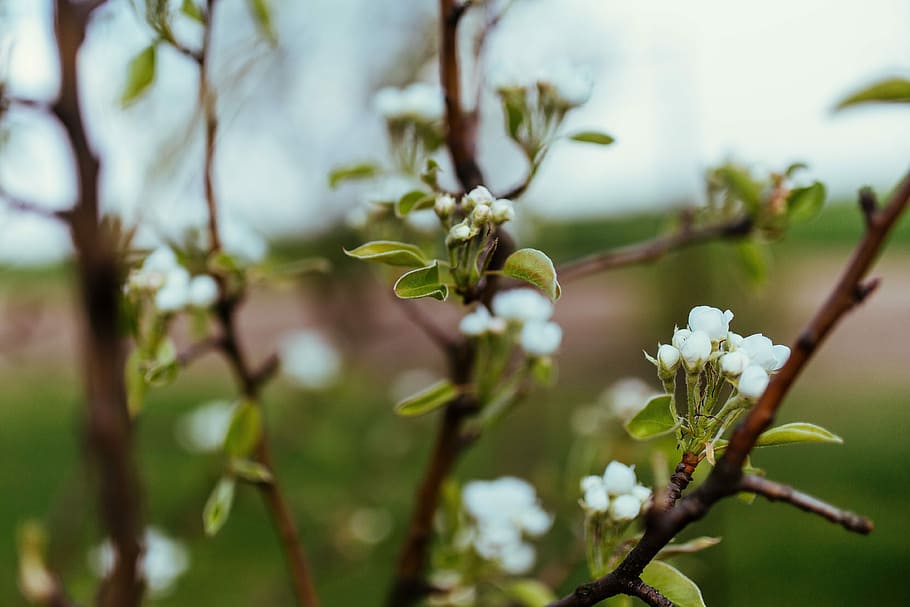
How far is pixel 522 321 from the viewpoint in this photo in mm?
612

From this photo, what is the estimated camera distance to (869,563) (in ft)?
7.94

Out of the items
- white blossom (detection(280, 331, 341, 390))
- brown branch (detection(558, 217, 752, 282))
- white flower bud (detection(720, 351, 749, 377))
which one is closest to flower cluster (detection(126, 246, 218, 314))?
brown branch (detection(558, 217, 752, 282))

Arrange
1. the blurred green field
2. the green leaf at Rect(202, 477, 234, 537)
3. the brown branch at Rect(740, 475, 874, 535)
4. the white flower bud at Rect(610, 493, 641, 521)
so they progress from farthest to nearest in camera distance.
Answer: the blurred green field → the green leaf at Rect(202, 477, 234, 537) → the white flower bud at Rect(610, 493, 641, 521) → the brown branch at Rect(740, 475, 874, 535)

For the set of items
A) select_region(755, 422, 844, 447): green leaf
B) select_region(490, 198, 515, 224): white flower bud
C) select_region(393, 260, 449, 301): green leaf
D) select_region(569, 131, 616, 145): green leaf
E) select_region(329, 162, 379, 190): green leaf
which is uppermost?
select_region(490, 198, 515, 224): white flower bud

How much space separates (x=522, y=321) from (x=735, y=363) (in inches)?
8.2

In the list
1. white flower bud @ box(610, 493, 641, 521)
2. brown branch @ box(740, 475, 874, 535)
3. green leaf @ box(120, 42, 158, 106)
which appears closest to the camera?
brown branch @ box(740, 475, 874, 535)

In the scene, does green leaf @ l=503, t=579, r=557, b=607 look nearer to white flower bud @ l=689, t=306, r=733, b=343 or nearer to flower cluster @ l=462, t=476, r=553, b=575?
flower cluster @ l=462, t=476, r=553, b=575

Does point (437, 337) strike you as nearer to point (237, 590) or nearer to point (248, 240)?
point (248, 240)

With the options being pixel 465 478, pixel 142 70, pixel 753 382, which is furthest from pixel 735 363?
pixel 465 478

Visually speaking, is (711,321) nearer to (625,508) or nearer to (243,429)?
(625,508)

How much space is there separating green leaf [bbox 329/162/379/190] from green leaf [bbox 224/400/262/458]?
20 centimetres

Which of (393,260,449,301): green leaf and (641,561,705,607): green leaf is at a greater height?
(393,260,449,301): green leaf

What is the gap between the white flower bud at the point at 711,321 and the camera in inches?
17.2

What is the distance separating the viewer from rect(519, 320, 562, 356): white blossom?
604 mm
